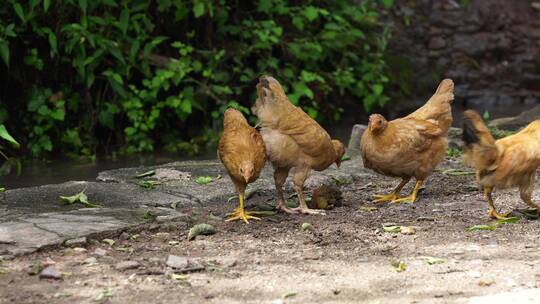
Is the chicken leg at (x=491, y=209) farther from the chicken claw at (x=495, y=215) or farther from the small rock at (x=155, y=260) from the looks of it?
the small rock at (x=155, y=260)

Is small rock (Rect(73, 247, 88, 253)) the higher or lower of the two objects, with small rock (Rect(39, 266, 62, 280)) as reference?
lower

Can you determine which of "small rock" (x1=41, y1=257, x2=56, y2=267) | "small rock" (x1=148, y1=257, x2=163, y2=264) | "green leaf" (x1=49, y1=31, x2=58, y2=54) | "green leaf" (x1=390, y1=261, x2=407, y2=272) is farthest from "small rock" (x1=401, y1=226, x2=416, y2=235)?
"green leaf" (x1=49, y1=31, x2=58, y2=54)

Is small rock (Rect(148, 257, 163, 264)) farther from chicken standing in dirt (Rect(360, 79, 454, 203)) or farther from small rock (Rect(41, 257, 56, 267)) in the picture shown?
chicken standing in dirt (Rect(360, 79, 454, 203))

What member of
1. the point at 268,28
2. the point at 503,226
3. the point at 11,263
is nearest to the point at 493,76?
the point at 268,28

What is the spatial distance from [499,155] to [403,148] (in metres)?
0.91

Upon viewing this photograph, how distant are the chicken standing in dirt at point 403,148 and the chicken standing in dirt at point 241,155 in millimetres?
944

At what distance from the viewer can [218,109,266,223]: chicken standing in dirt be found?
570 centimetres

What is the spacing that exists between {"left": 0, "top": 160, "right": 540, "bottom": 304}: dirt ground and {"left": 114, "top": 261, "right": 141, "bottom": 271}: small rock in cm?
2

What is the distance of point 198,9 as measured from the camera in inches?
382

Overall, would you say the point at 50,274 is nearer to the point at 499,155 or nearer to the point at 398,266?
the point at 398,266

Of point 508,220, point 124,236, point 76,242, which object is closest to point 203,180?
point 124,236

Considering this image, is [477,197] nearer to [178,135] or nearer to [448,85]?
[448,85]

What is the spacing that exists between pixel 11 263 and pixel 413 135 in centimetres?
305

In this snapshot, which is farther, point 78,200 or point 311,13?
point 311,13
